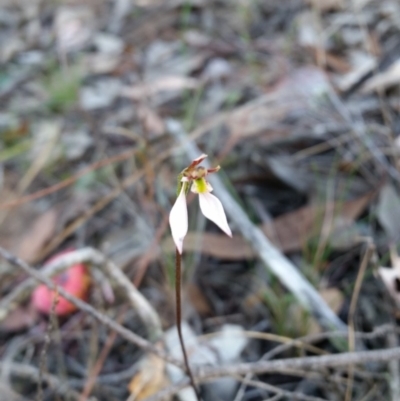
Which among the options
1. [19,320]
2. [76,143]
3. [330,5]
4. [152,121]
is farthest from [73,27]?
[19,320]

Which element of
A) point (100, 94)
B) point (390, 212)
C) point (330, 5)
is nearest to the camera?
point (390, 212)

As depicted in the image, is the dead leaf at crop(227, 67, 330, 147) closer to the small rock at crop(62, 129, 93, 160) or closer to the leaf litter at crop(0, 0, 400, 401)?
the leaf litter at crop(0, 0, 400, 401)

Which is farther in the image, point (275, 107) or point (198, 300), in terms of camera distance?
point (275, 107)

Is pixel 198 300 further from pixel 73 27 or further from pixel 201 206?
pixel 73 27

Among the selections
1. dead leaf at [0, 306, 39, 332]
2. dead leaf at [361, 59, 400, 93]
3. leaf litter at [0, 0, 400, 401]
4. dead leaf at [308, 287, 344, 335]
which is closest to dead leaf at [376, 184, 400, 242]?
leaf litter at [0, 0, 400, 401]

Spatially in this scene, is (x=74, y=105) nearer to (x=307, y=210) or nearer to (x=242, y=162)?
(x=242, y=162)

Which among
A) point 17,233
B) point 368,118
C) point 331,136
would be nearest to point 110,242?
point 17,233
